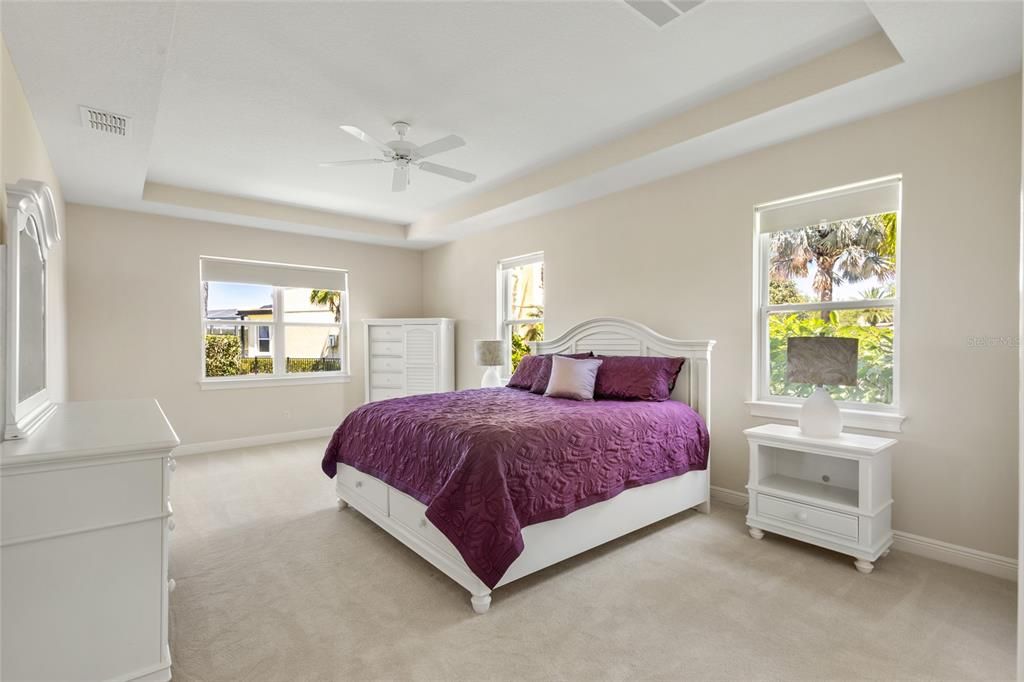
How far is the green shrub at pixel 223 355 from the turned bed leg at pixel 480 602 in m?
4.66

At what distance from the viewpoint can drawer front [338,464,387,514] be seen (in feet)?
9.86

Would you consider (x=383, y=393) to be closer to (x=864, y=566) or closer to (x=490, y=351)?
(x=490, y=351)

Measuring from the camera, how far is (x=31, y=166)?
2725 millimetres

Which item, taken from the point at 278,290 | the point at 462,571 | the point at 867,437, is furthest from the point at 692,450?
the point at 278,290

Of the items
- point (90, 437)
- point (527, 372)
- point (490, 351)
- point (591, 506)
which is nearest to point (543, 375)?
point (527, 372)

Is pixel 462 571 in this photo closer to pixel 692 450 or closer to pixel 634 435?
pixel 634 435

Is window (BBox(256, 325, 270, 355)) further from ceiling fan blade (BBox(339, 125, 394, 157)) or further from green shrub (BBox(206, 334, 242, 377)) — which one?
ceiling fan blade (BBox(339, 125, 394, 157))

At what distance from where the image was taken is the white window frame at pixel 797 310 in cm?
291

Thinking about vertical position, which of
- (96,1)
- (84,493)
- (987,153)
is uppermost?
(96,1)

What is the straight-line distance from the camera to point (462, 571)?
2289 mm

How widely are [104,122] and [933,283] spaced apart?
4.78 meters

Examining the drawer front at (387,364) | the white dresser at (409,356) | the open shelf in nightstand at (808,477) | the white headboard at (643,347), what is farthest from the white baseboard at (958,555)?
the drawer front at (387,364)

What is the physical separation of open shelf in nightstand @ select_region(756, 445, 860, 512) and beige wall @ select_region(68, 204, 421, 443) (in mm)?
5015

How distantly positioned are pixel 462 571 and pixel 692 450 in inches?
70.0
